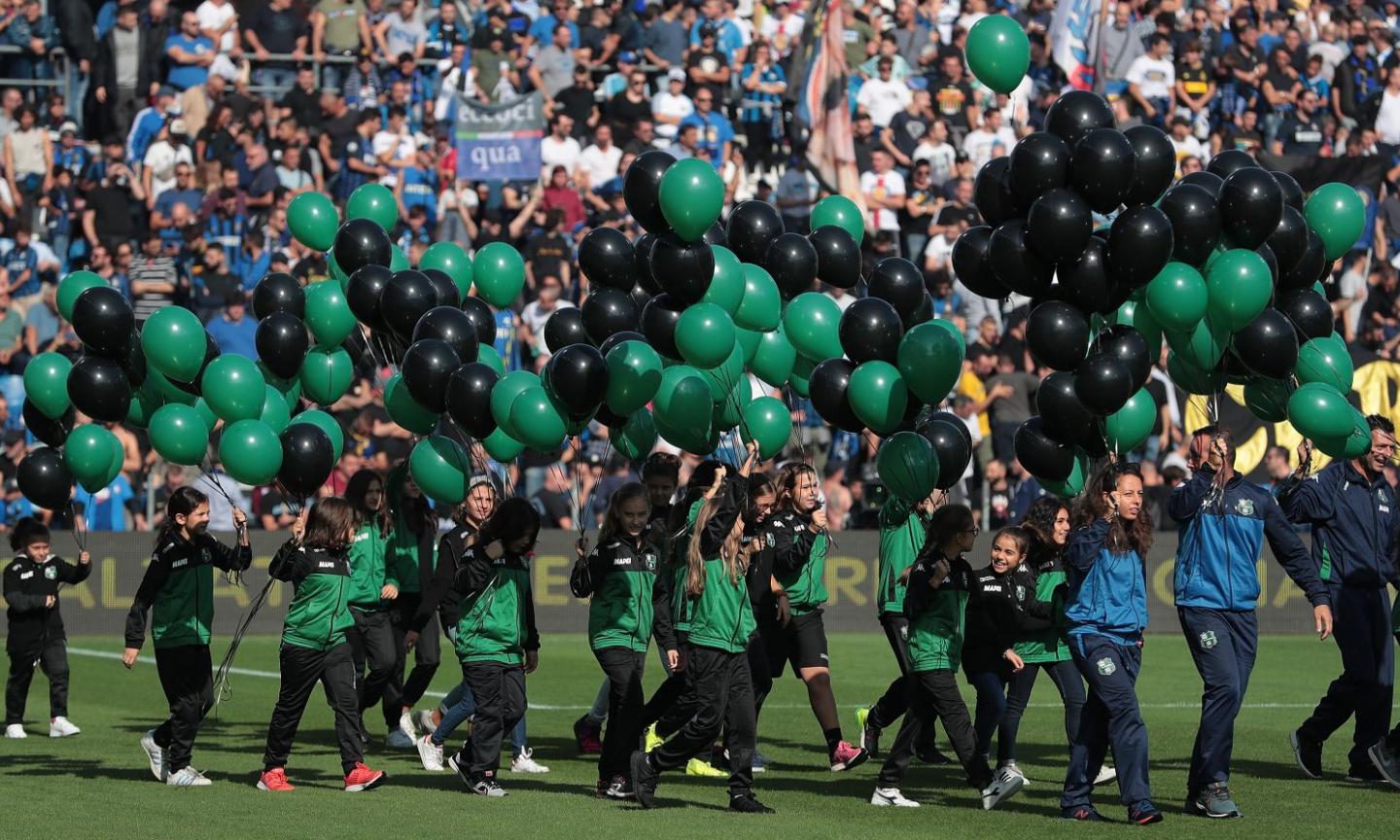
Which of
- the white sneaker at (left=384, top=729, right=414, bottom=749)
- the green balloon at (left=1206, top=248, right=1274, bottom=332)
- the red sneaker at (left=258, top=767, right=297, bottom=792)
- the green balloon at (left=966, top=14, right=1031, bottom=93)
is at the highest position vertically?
the green balloon at (left=966, top=14, right=1031, bottom=93)

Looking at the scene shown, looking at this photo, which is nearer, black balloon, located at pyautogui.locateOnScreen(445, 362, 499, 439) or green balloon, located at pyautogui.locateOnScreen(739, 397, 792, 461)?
black balloon, located at pyautogui.locateOnScreen(445, 362, 499, 439)

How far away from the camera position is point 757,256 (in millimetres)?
12523

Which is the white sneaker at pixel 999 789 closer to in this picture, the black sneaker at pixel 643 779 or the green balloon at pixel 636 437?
the black sneaker at pixel 643 779

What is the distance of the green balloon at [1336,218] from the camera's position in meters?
11.4

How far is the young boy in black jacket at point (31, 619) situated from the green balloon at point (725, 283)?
573 centimetres

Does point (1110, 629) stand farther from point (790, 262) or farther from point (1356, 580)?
point (790, 262)

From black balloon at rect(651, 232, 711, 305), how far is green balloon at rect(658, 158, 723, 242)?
→ 130mm

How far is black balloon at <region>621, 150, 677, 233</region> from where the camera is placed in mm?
11102

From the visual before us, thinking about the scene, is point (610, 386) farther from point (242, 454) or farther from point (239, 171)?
point (239, 171)

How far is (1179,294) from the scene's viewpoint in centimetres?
1052

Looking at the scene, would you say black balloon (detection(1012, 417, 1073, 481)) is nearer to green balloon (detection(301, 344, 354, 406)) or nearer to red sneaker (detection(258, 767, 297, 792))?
green balloon (detection(301, 344, 354, 406))

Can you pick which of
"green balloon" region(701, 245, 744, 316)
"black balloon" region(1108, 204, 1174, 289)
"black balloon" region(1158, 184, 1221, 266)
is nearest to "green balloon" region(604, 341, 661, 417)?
"green balloon" region(701, 245, 744, 316)

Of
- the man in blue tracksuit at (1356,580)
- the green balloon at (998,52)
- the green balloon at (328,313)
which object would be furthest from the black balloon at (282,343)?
the man in blue tracksuit at (1356,580)

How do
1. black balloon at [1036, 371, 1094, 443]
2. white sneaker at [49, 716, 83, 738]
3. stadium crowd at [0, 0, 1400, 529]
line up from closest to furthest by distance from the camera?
black balloon at [1036, 371, 1094, 443] → white sneaker at [49, 716, 83, 738] → stadium crowd at [0, 0, 1400, 529]
